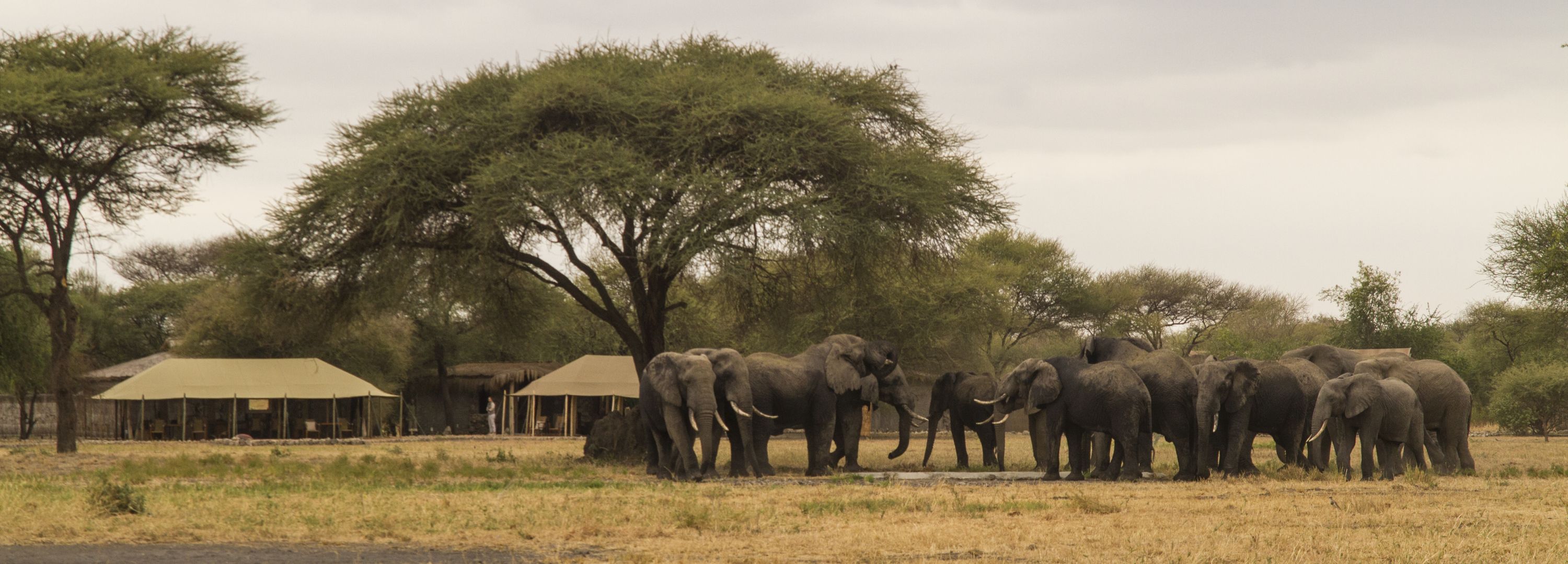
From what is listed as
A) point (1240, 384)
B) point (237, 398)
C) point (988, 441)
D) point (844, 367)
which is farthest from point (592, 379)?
point (1240, 384)

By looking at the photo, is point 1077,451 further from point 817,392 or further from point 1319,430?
point 817,392

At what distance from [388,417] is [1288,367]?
141ft

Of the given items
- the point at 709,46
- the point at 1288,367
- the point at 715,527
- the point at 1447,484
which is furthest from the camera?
the point at 709,46

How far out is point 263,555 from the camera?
39.8 feet

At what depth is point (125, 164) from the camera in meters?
32.3

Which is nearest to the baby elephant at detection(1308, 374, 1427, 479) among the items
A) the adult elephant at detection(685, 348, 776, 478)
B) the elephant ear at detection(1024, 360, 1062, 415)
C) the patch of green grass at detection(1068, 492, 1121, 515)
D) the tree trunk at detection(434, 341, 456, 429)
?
the elephant ear at detection(1024, 360, 1062, 415)

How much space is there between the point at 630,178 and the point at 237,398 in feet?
83.8

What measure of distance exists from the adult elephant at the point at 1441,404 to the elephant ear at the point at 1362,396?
2049mm

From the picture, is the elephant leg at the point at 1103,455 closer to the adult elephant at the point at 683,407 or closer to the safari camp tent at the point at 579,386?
the adult elephant at the point at 683,407

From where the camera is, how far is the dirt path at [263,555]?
11.7m

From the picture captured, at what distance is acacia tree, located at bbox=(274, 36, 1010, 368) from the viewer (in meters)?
26.1

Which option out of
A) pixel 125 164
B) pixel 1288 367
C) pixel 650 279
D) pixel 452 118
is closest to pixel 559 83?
pixel 452 118

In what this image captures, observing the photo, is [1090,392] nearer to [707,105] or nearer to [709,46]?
[707,105]

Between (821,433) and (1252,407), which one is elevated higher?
(1252,407)
